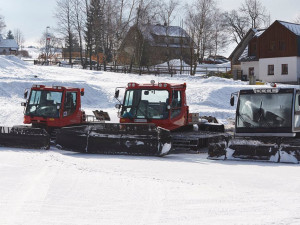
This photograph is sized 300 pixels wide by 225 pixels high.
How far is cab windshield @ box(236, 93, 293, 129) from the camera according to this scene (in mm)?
13406

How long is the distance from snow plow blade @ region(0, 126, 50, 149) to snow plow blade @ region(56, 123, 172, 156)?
0.62 metres

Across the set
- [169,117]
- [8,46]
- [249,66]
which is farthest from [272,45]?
[8,46]

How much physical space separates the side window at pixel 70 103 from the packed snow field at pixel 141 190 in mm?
2239

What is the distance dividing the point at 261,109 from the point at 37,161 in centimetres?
616

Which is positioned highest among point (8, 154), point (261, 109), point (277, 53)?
point (277, 53)

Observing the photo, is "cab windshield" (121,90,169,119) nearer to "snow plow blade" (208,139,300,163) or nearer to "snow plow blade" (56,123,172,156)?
"snow plow blade" (56,123,172,156)

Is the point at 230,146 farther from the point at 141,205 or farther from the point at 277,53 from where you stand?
the point at 277,53

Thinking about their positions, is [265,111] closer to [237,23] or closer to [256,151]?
[256,151]

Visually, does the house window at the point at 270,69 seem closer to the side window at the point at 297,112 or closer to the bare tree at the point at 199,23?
the bare tree at the point at 199,23

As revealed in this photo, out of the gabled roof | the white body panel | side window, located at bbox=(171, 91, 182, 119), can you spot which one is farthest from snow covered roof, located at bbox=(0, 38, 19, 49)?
side window, located at bbox=(171, 91, 182, 119)

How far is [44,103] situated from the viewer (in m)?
16.0

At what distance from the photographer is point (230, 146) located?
1242 centimetres

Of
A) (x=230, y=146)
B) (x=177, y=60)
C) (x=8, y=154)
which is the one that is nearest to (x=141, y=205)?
(x=230, y=146)

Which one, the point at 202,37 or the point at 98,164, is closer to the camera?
the point at 98,164
